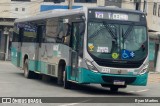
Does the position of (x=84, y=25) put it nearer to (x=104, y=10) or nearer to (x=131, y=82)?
(x=104, y=10)

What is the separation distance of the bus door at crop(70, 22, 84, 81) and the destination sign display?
Answer: 604 mm

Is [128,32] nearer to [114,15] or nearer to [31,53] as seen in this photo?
[114,15]

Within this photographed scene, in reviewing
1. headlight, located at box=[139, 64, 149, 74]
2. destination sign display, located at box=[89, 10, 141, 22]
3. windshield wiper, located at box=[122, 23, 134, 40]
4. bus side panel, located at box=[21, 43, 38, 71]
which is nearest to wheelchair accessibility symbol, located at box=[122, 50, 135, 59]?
windshield wiper, located at box=[122, 23, 134, 40]

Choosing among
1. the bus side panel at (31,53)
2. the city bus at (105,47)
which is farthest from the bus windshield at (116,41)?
the bus side panel at (31,53)

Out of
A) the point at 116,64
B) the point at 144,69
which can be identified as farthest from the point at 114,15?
the point at 144,69

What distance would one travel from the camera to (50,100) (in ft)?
51.5

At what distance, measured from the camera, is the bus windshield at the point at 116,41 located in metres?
18.6

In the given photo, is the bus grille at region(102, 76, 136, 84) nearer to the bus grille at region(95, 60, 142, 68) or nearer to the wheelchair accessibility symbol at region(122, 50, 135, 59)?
the bus grille at region(95, 60, 142, 68)

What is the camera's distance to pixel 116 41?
1873 centimetres

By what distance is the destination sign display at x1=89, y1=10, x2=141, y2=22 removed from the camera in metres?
18.8

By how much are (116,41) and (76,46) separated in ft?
5.43

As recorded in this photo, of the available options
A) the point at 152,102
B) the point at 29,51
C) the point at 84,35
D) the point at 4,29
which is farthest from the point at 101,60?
the point at 4,29

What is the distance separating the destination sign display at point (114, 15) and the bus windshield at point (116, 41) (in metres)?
0.24

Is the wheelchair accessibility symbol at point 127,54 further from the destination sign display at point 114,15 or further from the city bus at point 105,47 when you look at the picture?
the destination sign display at point 114,15
